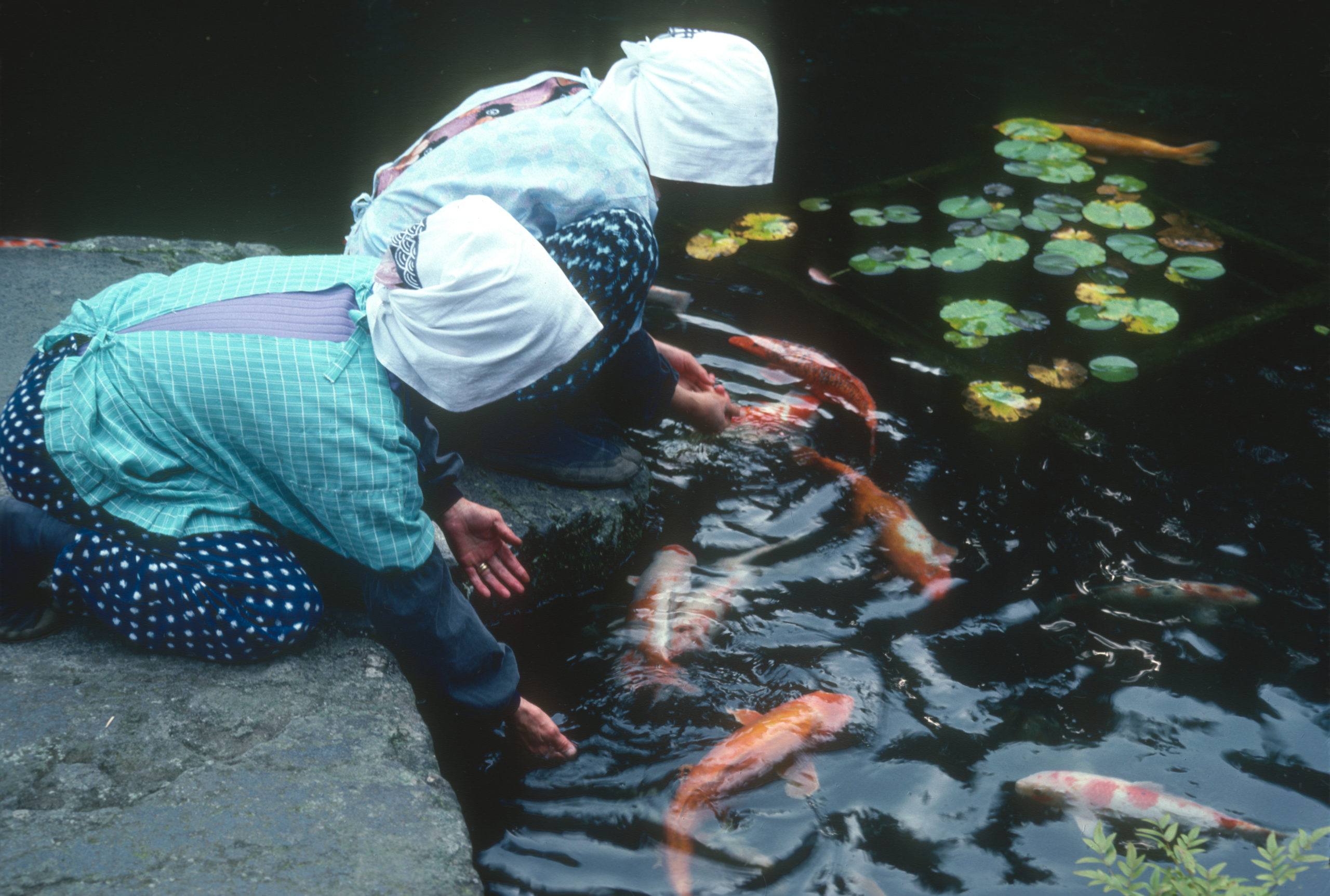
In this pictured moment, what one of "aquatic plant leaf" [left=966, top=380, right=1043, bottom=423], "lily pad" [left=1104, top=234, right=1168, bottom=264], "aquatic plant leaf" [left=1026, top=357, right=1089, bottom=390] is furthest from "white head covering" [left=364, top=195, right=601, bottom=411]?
"lily pad" [left=1104, top=234, right=1168, bottom=264]

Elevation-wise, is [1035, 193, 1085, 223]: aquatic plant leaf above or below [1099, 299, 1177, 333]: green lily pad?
above

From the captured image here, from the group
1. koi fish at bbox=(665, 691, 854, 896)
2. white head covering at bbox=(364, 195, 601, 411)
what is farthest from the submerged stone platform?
white head covering at bbox=(364, 195, 601, 411)

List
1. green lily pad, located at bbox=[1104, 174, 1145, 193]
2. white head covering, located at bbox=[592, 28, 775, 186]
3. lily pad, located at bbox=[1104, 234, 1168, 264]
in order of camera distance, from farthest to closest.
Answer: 1. green lily pad, located at bbox=[1104, 174, 1145, 193]
2. lily pad, located at bbox=[1104, 234, 1168, 264]
3. white head covering, located at bbox=[592, 28, 775, 186]

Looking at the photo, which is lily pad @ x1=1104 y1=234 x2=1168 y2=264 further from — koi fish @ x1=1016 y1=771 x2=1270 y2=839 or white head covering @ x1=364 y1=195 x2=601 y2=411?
white head covering @ x1=364 y1=195 x2=601 y2=411

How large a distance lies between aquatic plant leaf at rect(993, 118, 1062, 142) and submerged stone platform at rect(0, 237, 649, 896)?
467 centimetres

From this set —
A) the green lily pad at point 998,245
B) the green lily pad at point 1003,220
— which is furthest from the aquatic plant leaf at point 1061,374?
the green lily pad at point 1003,220

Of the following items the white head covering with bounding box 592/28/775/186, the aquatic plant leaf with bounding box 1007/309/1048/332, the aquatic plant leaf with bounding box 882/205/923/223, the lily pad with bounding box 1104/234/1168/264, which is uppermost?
the white head covering with bounding box 592/28/775/186

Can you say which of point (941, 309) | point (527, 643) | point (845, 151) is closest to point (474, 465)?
point (527, 643)

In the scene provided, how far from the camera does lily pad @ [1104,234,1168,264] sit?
4566mm

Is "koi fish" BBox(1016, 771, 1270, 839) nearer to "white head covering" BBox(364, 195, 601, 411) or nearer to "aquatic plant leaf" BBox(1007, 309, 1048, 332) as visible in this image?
"white head covering" BBox(364, 195, 601, 411)

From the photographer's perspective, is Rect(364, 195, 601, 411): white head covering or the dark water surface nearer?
Rect(364, 195, 601, 411): white head covering

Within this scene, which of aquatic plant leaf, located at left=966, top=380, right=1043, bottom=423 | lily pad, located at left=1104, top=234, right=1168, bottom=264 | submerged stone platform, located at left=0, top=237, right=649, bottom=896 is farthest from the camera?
lily pad, located at left=1104, top=234, right=1168, bottom=264

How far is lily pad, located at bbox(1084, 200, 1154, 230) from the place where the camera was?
4.80 metres

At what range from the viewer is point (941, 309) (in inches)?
169
